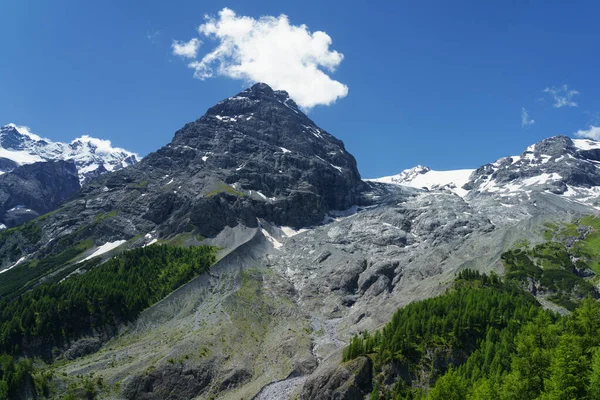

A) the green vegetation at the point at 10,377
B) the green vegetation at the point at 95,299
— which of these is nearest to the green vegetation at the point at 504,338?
the green vegetation at the point at 10,377

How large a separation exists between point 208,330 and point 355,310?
51.0 meters

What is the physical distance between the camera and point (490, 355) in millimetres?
74500

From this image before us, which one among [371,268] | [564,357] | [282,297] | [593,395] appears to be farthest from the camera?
[371,268]

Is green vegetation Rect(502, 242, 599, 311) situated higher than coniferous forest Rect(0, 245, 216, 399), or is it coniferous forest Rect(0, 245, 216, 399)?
coniferous forest Rect(0, 245, 216, 399)

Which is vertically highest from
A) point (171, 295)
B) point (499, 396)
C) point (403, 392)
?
point (171, 295)

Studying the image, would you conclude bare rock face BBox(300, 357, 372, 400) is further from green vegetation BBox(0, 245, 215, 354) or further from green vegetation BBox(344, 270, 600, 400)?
green vegetation BBox(0, 245, 215, 354)

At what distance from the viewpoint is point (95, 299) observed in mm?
138375

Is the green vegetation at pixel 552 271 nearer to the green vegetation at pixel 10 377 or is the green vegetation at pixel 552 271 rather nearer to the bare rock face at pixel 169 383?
the bare rock face at pixel 169 383

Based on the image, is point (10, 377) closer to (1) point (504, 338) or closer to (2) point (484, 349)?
(2) point (484, 349)

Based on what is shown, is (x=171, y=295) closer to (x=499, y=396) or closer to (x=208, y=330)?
(x=208, y=330)

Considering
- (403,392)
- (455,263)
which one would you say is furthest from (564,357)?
(455,263)

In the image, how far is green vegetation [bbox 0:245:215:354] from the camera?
12538 centimetres

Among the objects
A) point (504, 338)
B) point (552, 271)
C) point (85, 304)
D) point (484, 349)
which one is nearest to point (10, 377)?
point (85, 304)

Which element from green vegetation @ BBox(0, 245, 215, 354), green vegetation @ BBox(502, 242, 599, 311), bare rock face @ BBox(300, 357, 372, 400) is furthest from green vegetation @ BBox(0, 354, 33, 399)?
green vegetation @ BBox(502, 242, 599, 311)
